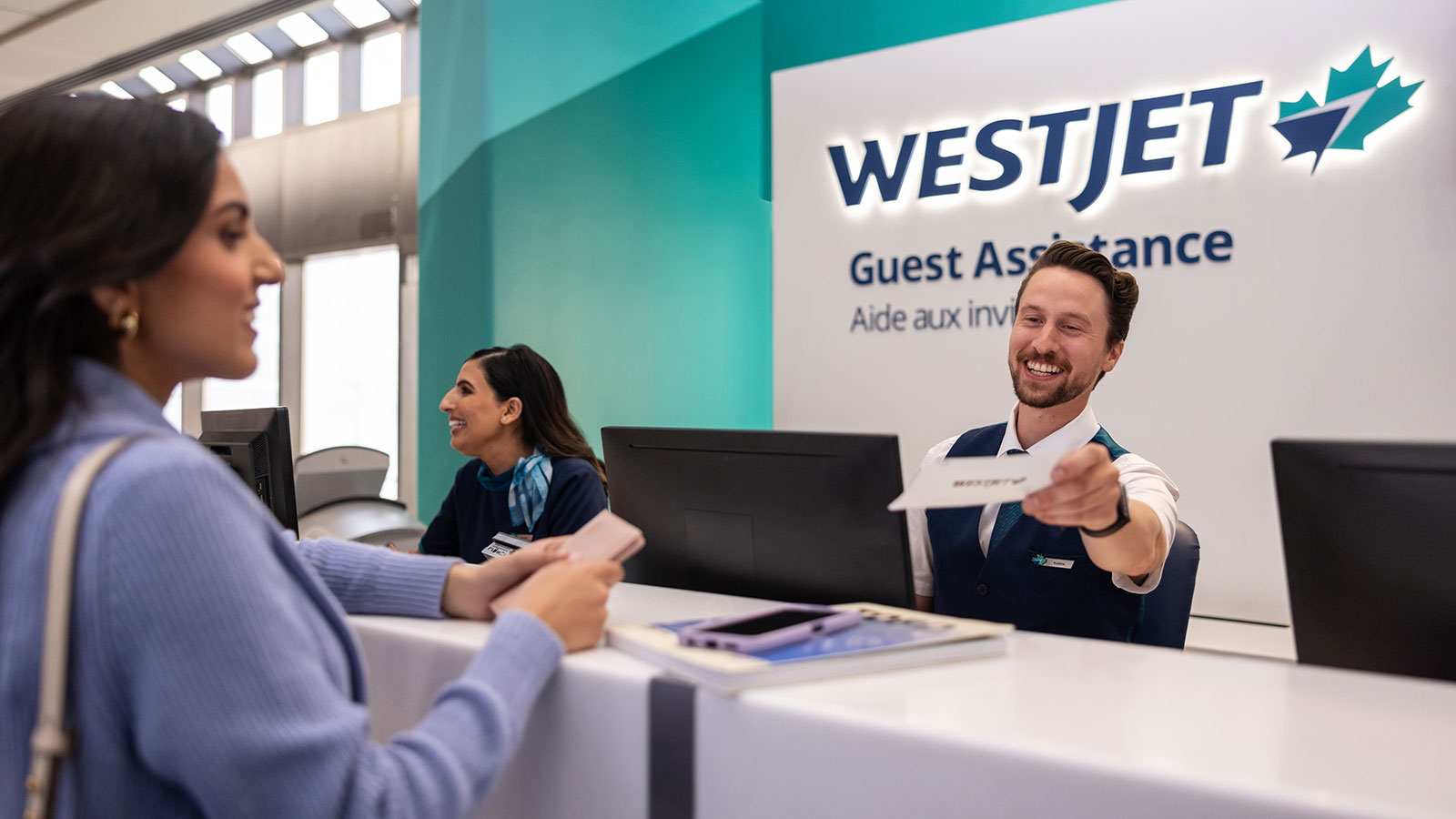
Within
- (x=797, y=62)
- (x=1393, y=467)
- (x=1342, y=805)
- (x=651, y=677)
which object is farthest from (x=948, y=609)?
(x=797, y=62)

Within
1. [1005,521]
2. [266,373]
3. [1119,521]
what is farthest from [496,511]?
[266,373]

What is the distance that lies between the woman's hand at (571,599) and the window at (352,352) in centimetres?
615

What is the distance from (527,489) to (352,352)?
490cm

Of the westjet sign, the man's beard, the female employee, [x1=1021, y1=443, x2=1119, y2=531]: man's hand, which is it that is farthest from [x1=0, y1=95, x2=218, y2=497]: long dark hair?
the westjet sign

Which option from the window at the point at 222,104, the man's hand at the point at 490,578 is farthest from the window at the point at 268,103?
the man's hand at the point at 490,578

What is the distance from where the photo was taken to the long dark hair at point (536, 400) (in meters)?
3.27

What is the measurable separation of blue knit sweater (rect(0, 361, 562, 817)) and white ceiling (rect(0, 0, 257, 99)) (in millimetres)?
6780

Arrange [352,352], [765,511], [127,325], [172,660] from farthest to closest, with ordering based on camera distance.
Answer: [352,352] < [765,511] < [127,325] < [172,660]

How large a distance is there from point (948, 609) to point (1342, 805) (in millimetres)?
1364

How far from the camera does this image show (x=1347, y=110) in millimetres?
3436

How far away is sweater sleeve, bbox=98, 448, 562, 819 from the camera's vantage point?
805 mm

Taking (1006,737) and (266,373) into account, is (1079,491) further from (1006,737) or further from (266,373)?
(266,373)

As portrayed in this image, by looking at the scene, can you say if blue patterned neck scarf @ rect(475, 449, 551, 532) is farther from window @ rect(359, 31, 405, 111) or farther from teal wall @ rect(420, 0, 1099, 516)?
window @ rect(359, 31, 405, 111)

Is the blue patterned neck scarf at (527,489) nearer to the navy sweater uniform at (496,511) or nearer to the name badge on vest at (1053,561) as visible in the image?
the navy sweater uniform at (496,511)
